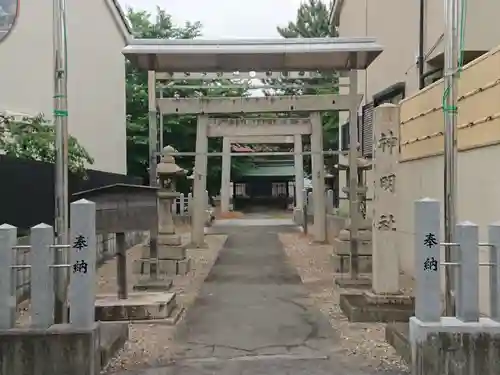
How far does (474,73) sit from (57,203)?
17.0ft

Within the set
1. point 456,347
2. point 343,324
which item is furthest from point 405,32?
point 456,347

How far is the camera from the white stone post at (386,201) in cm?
858

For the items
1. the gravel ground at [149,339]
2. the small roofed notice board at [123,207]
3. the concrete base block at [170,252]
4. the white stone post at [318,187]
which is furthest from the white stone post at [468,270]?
the white stone post at [318,187]

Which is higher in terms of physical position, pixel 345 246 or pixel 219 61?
pixel 219 61

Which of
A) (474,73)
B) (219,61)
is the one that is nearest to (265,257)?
(219,61)

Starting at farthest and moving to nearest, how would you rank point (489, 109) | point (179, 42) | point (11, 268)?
point (179, 42) < point (489, 109) < point (11, 268)

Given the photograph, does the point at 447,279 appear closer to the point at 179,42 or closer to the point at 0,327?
the point at 0,327

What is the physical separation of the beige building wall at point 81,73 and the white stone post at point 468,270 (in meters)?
11.2

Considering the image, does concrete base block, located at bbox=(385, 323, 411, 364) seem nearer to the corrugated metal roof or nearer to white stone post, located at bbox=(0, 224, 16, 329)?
white stone post, located at bbox=(0, 224, 16, 329)

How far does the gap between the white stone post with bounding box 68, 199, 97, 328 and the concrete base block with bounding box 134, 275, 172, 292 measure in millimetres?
4951

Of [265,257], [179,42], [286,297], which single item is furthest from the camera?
[265,257]

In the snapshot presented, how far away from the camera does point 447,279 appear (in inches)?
231

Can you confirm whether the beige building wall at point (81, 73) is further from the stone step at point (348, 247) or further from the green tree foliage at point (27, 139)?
the stone step at point (348, 247)

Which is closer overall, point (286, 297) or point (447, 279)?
point (447, 279)
